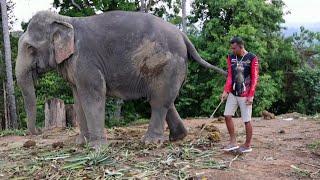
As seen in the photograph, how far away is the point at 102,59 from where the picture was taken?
7770 mm

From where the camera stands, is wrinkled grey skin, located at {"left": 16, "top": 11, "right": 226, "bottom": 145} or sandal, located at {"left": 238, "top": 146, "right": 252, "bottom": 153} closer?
sandal, located at {"left": 238, "top": 146, "right": 252, "bottom": 153}

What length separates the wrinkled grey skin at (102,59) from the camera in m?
7.65

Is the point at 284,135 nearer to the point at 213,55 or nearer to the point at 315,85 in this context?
the point at 213,55

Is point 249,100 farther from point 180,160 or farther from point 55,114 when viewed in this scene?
point 55,114

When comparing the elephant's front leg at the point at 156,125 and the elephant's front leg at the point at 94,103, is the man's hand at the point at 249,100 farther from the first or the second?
the elephant's front leg at the point at 94,103

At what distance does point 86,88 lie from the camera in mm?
7605

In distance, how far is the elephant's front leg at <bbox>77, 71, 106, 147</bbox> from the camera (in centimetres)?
761

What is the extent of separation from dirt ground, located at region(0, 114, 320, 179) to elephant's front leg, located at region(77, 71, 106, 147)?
295 mm

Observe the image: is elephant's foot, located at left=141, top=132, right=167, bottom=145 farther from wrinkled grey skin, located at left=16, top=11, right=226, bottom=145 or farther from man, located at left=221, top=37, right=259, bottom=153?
man, located at left=221, top=37, right=259, bottom=153

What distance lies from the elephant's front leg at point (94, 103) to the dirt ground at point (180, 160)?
0.30 m

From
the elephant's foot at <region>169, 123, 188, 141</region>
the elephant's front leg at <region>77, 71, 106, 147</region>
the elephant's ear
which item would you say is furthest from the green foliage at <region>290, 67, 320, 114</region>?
the elephant's ear

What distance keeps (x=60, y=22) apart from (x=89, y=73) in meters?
0.95

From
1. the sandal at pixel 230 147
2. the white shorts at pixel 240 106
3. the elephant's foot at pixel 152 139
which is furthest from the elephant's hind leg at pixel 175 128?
the white shorts at pixel 240 106

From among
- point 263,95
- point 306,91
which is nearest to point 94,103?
point 263,95
